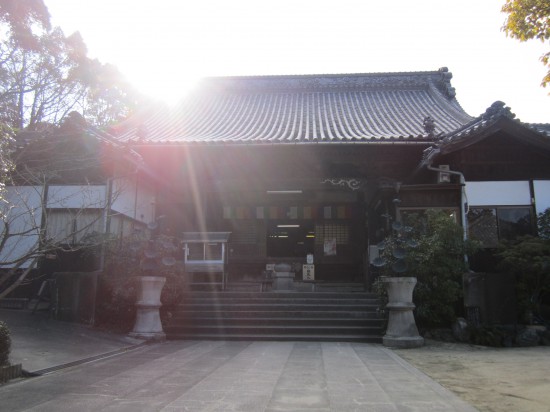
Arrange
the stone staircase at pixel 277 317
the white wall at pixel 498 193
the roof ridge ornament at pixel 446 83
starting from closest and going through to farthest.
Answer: the stone staircase at pixel 277 317
the white wall at pixel 498 193
the roof ridge ornament at pixel 446 83

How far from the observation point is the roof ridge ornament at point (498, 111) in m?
10.3

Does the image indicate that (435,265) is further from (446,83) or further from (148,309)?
(446,83)

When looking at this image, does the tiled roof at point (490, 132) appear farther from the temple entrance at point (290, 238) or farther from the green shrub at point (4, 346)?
the green shrub at point (4, 346)

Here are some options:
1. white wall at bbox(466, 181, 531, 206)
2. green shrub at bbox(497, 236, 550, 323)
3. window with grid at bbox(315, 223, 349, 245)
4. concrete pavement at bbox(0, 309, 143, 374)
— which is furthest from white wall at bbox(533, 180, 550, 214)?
concrete pavement at bbox(0, 309, 143, 374)

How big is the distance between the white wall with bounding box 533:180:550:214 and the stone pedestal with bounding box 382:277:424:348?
5222 millimetres


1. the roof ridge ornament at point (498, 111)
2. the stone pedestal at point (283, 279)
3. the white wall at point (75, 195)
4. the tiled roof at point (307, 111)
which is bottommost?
the stone pedestal at point (283, 279)

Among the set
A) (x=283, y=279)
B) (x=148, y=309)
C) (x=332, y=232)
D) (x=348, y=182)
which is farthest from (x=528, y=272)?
(x=148, y=309)

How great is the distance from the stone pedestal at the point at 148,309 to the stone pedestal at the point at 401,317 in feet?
15.0

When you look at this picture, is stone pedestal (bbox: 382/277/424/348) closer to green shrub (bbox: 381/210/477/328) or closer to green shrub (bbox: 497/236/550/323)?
green shrub (bbox: 381/210/477/328)

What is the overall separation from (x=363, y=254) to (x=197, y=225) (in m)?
5.41

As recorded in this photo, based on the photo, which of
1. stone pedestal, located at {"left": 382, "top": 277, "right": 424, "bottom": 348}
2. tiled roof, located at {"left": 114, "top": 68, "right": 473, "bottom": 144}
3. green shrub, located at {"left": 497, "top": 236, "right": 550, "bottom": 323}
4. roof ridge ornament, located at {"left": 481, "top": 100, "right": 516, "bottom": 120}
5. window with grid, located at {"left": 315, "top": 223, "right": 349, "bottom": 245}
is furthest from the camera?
window with grid, located at {"left": 315, "top": 223, "right": 349, "bottom": 245}

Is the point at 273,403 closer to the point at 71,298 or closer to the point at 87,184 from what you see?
the point at 71,298

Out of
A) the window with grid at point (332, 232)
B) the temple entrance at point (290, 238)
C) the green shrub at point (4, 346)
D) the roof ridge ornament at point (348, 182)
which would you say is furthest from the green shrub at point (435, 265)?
the green shrub at point (4, 346)

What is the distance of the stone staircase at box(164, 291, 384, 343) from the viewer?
29.8 ft
